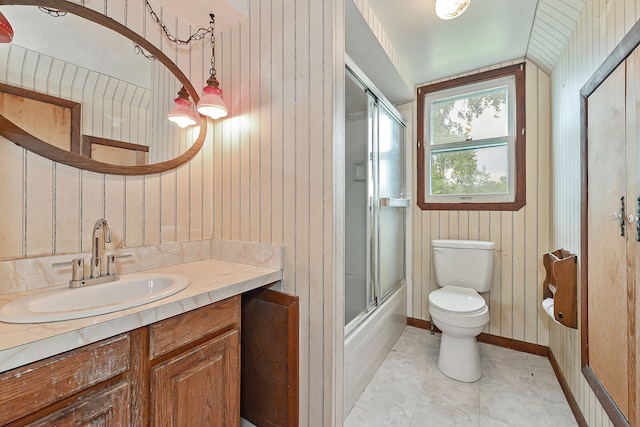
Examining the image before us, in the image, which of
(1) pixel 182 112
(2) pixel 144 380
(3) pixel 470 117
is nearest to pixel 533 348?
(3) pixel 470 117

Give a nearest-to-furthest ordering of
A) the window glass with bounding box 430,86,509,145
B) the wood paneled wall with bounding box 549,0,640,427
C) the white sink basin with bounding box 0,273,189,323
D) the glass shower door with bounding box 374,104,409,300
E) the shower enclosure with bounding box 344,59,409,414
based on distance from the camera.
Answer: the white sink basin with bounding box 0,273,189,323
the wood paneled wall with bounding box 549,0,640,427
the shower enclosure with bounding box 344,59,409,414
the glass shower door with bounding box 374,104,409,300
the window glass with bounding box 430,86,509,145

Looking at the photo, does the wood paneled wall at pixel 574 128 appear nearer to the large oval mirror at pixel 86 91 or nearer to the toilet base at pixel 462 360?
the toilet base at pixel 462 360

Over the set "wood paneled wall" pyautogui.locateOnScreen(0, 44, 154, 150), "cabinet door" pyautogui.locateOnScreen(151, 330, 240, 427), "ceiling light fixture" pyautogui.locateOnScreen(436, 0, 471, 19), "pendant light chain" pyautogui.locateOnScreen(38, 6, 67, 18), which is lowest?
"cabinet door" pyautogui.locateOnScreen(151, 330, 240, 427)

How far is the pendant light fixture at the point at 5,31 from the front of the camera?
2.96ft

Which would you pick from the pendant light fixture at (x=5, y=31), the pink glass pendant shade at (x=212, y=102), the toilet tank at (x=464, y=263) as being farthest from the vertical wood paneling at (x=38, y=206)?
the toilet tank at (x=464, y=263)

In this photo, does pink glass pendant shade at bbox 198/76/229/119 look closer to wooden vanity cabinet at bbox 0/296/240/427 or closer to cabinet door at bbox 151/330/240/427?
wooden vanity cabinet at bbox 0/296/240/427

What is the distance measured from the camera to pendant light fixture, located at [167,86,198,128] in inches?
56.4

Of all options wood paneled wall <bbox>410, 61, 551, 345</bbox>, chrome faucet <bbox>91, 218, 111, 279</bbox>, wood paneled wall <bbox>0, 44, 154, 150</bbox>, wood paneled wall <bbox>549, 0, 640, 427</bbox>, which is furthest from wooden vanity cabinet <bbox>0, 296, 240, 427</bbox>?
wood paneled wall <bbox>410, 61, 551, 345</bbox>

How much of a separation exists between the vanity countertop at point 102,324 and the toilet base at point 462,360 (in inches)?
56.7

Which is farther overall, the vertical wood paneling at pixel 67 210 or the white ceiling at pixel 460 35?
the white ceiling at pixel 460 35

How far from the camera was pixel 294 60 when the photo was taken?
4.17 feet

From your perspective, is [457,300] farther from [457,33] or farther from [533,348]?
[457,33]

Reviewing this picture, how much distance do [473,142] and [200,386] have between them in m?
2.56

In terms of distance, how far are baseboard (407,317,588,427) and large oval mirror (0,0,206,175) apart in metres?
2.44
